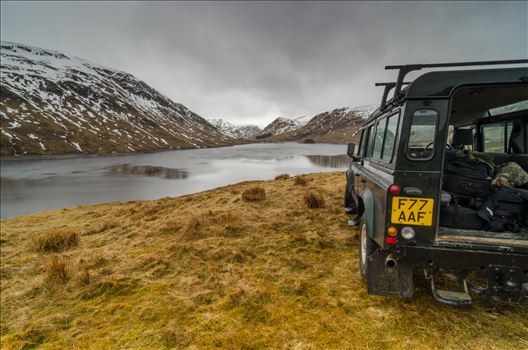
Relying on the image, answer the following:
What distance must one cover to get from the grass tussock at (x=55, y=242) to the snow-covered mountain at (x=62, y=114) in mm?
69602

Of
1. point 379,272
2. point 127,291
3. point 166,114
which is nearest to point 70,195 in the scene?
point 127,291

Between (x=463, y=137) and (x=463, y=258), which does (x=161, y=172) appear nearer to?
(x=463, y=137)

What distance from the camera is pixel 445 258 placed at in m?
2.70

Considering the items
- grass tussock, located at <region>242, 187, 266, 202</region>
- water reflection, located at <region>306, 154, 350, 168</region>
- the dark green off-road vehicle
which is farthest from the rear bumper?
water reflection, located at <region>306, 154, 350, 168</region>

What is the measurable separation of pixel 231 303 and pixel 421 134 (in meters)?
3.29

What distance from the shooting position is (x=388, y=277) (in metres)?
3.07

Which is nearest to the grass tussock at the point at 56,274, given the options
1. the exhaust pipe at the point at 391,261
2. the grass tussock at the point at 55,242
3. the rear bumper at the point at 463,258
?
the grass tussock at the point at 55,242

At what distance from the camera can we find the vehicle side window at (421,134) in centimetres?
276

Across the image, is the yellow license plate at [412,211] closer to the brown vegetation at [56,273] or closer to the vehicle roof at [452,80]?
the vehicle roof at [452,80]

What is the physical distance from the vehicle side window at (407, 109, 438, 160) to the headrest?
11.3ft

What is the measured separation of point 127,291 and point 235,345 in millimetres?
2359

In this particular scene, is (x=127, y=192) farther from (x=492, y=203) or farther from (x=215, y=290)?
(x=492, y=203)

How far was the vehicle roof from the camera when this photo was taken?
259 centimetres

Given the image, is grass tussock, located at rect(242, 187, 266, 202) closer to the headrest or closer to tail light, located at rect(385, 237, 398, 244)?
the headrest
